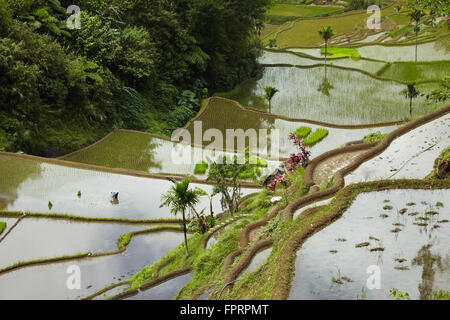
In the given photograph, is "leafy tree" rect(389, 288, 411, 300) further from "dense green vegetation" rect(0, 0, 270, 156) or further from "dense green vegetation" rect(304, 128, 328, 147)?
"dense green vegetation" rect(0, 0, 270, 156)

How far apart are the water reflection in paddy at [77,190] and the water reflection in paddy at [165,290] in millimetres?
3383

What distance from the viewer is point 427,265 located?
7840 millimetres

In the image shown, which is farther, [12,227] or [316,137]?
[316,137]

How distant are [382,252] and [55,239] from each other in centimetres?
747

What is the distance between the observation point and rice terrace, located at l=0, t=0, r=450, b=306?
875cm

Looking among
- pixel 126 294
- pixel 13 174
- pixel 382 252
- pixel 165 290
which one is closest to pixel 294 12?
pixel 13 174

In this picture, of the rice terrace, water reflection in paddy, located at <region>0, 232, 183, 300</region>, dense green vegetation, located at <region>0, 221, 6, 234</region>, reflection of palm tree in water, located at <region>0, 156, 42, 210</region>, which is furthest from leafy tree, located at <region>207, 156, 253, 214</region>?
reflection of palm tree in water, located at <region>0, 156, 42, 210</region>

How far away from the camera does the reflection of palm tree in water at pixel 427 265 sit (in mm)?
7231

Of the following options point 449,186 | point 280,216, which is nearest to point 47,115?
point 280,216

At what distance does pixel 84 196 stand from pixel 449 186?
8.55 m

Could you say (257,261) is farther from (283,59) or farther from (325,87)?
(283,59)

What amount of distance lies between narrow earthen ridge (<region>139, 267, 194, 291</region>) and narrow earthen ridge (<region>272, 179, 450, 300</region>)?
9.05ft

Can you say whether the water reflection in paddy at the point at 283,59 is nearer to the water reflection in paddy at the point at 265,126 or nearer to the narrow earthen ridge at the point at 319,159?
the water reflection in paddy at the point at 265,126
